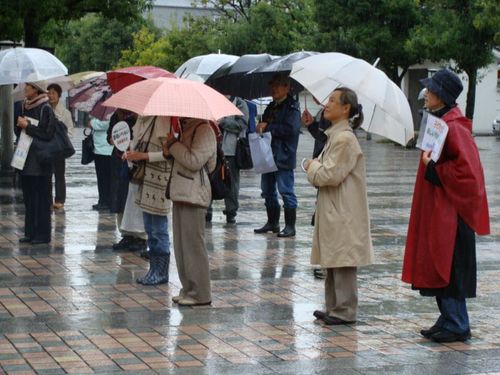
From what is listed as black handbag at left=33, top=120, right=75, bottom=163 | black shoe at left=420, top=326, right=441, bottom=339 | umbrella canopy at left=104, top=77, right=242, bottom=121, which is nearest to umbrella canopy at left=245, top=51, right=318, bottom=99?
black handbag at left=33, top=120, right=75, bottom=163

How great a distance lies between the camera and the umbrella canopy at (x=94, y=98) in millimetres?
13789

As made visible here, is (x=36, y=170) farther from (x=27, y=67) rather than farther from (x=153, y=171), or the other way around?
(x=153, y=171)

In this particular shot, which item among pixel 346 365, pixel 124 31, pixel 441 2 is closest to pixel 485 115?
pixel 441 2

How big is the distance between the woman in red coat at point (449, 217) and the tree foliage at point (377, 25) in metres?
31.8

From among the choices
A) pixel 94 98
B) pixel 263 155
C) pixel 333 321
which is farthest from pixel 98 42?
pixel 333 321

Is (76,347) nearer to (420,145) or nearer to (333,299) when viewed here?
(333,299)

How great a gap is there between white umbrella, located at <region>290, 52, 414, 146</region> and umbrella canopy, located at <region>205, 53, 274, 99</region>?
3.62 metres

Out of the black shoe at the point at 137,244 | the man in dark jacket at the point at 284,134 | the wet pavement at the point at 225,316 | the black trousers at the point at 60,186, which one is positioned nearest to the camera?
the wet pavement at the point at 225,316

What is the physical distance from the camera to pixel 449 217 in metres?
7.98

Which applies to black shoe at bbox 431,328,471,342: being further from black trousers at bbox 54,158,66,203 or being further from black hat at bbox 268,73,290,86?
black trousers at bbox 54,158,66,203

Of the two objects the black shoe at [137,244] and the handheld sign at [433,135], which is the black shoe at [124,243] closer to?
the black shoe at [137,244]

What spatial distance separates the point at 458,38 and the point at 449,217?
2916cm

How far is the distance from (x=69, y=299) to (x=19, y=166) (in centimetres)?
305

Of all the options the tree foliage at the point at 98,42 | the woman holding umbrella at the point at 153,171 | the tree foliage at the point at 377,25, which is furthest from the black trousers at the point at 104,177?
the tree foliage at the point at 98,42
